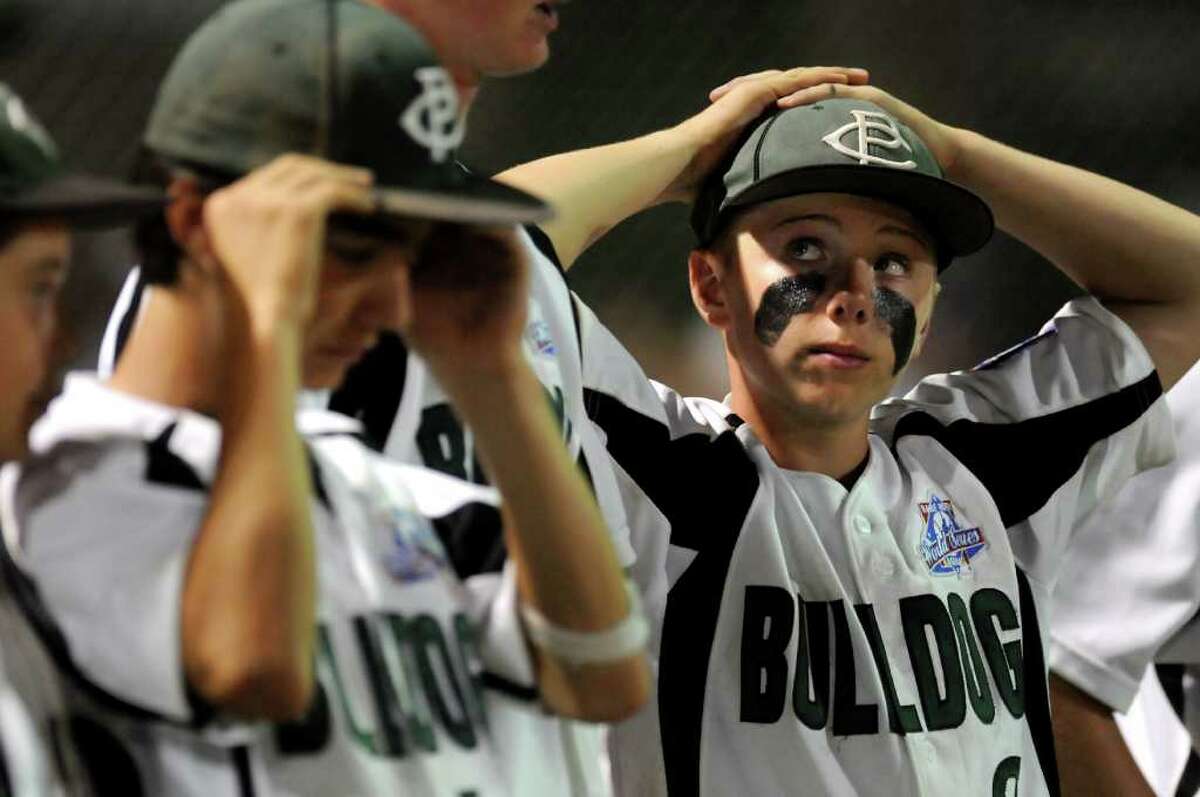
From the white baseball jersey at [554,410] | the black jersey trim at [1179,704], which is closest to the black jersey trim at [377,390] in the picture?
the white baseball jersey at [554,410]

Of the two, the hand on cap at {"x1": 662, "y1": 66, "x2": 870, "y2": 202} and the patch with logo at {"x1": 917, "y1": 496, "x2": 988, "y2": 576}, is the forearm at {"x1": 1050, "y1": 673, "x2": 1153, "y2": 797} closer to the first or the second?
the patch with logo at {"x1": 917, "y1": 496, "x2": 988, "y2": 576}

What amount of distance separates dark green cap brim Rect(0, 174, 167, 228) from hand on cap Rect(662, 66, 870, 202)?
96 centimetres

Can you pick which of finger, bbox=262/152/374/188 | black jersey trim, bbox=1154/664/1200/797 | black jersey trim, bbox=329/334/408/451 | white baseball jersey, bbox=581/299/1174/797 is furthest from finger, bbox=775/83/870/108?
finger, bbox=262/152/374/188

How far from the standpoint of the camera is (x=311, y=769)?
998mm

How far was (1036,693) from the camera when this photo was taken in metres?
1.82

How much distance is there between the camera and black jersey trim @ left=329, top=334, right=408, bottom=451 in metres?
1.32

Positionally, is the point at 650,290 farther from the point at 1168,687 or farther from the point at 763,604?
the point at 763,604

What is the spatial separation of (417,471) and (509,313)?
21 centimetres

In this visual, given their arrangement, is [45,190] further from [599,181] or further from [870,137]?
[870,137]

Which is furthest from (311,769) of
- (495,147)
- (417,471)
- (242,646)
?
(495,147)

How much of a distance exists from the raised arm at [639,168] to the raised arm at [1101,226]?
0.14 feet

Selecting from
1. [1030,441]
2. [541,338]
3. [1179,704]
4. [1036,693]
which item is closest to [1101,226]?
[1030,441]

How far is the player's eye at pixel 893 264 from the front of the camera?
1744 millimetres

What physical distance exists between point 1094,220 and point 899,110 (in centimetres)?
23
